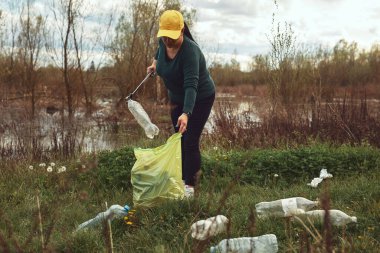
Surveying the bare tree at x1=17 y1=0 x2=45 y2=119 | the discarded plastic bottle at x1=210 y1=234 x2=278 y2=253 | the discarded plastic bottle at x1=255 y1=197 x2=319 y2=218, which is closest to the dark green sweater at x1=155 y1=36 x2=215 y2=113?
the discarded plastic bottle at x1=255 y1=197 x2=319 y2=218

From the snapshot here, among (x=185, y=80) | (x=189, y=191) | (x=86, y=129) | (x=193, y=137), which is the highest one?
(x=185, y=80)

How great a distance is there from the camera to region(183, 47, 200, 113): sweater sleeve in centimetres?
372

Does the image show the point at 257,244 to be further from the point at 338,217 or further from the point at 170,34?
the point at 170,34

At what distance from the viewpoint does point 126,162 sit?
548 centimetres

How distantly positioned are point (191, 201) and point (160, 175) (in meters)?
0.34

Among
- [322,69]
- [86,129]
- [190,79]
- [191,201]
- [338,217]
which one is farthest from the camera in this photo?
[322,69]

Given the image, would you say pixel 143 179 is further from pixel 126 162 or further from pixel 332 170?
pixel 332 170

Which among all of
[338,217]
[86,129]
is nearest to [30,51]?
[86,129]

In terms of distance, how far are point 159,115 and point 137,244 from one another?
11.2m

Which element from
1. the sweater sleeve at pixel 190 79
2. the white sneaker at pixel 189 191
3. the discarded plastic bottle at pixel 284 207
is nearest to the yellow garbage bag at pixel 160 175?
the white sneaker at pixel 189 191

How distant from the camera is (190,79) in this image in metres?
3.76

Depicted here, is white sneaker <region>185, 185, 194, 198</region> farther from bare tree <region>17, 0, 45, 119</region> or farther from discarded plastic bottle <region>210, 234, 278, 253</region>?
bare tree <region>17, 0, 45, 119</region>

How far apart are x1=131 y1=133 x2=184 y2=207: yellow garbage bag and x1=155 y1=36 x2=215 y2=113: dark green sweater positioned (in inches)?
14.9

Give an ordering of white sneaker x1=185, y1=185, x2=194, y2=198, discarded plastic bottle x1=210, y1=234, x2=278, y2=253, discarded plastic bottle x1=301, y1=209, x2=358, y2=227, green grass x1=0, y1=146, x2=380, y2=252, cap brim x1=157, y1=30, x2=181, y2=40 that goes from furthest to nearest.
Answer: white sneaker x1=185, y1=185, x2=194, y2=198 < cap brim x1=157, y1=30, x2=181, y2=40 < discarded plastic bottle x1=301, y1=209, x2=358, y2=227 < green grass x1=0, y1=146, x2=380, y2=252 < discarded plastic bottle x1=210, y1=234, x2=278, y2=253
